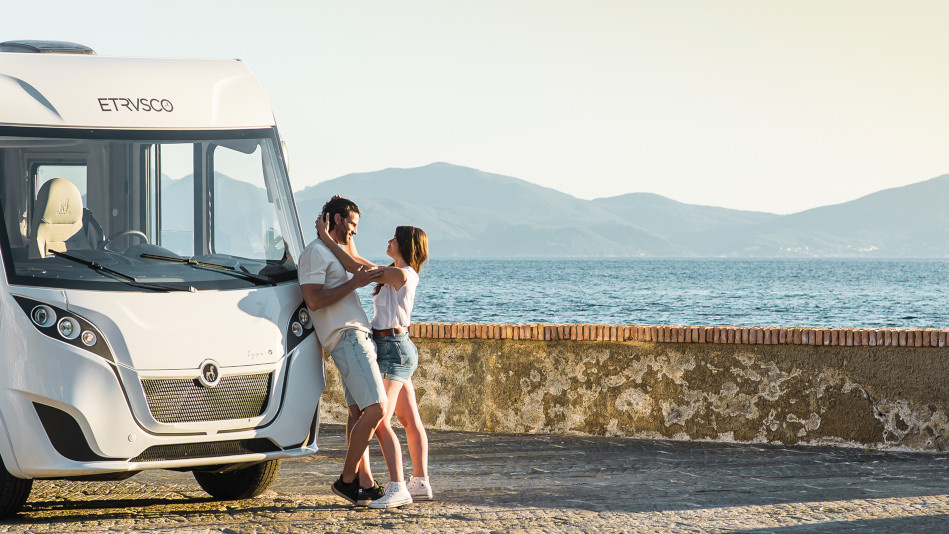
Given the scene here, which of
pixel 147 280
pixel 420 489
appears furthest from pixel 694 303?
pixel 147 280

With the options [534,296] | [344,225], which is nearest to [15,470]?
[344,225]

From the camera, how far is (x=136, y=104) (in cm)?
608

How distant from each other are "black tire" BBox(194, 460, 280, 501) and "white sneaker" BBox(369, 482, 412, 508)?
760 millimetres

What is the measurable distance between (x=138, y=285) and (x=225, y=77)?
1.51 m

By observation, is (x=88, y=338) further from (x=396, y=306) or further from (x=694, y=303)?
(x=694, y=303)

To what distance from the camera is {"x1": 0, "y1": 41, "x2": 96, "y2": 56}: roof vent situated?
275 inches

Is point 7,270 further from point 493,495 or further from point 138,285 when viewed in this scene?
point 493,495

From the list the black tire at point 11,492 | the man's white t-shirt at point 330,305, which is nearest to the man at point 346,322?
the man's white t-shirt at point 330,305

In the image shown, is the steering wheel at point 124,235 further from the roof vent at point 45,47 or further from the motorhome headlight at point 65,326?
the roof vent at point 45,47

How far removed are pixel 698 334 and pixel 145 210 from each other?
14.8ft

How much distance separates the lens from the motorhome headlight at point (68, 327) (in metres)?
5.37

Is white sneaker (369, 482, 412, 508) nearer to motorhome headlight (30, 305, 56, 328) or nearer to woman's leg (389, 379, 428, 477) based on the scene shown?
woman's leg (389, 379, 428, 477)

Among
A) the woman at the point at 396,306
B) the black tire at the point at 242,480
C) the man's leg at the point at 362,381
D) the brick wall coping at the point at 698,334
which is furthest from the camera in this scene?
the brick wall coping at the point at 698,334

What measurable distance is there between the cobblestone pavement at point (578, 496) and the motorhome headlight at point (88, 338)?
1.05 meters
